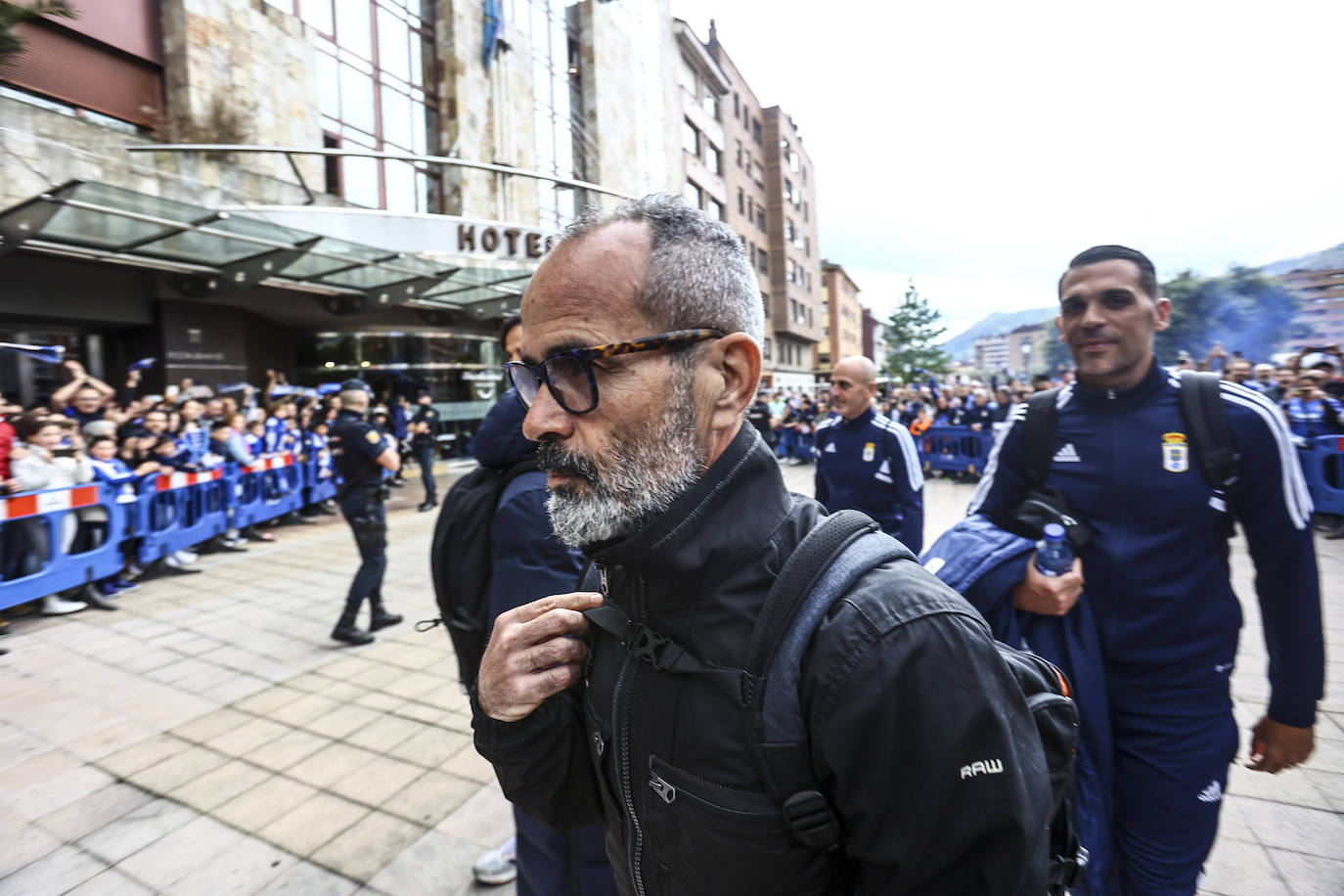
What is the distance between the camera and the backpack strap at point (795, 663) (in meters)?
0.95

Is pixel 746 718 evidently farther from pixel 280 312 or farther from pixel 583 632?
pixel 280 312

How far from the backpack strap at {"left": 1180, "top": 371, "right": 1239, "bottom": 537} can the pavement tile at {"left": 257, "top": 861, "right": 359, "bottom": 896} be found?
350 cm

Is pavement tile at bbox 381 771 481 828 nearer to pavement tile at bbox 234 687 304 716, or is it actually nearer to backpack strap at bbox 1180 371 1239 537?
pavement tile at bbox 234 687 304 716

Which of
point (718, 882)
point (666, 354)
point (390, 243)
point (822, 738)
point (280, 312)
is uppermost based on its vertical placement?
point (390, 243)

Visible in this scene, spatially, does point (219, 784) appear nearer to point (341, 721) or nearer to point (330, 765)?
point (330, 765)

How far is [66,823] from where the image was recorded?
3129 millimetres

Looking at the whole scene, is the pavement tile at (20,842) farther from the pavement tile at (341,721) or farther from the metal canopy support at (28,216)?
the metal canopy support at (28,216)

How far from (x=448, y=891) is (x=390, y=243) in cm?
1272

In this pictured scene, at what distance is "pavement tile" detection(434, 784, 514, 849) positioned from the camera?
118 inches

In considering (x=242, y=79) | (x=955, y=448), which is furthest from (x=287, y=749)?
(x=242, y=79)

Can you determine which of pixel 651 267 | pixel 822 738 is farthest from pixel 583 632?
pixel 651 267

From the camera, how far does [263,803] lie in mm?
3258

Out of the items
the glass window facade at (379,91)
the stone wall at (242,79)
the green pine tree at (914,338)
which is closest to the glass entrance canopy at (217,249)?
the stone wall at (242,79)

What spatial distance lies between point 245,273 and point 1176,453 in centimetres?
1411
